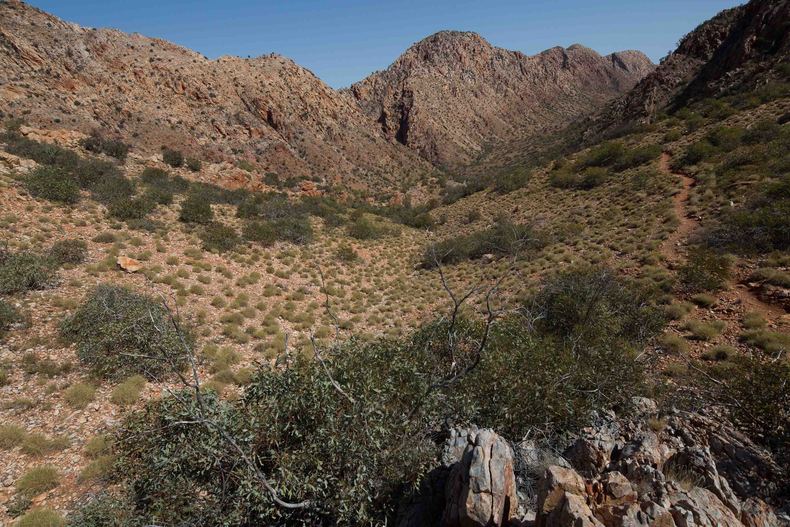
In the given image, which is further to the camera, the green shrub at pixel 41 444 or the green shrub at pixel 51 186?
the green shrub at pixel 51 186

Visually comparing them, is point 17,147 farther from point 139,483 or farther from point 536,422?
point 536,422

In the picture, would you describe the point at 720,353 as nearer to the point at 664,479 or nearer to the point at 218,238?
the point at 664,479

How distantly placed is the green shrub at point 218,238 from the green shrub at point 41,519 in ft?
41.8

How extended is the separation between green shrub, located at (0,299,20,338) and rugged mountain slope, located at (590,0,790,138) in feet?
140

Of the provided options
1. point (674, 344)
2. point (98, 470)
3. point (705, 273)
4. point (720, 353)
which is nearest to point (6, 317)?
point (98, 470)

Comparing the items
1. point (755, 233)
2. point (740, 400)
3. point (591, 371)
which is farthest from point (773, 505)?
point (755, 233)

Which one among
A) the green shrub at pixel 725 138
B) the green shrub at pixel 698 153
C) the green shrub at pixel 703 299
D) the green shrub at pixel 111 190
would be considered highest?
the green shrub at pixel 111 190

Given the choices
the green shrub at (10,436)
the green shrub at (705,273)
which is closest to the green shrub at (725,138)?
the green shrub at (705,273)

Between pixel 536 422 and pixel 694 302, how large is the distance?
26.6 ft

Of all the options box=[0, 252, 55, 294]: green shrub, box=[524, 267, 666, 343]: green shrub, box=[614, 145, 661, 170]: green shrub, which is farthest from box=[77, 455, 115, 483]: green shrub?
box=[614, 145, 661, 170]: green shrub

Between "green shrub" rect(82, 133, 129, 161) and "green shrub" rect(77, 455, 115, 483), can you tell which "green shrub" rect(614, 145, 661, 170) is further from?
"green shrub" rect(82, 133, 129, 161)

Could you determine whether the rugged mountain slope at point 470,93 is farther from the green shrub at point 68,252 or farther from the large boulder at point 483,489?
Answer: the large boulder at point 483,489

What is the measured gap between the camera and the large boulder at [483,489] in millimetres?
3695

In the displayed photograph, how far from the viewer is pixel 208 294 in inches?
532
